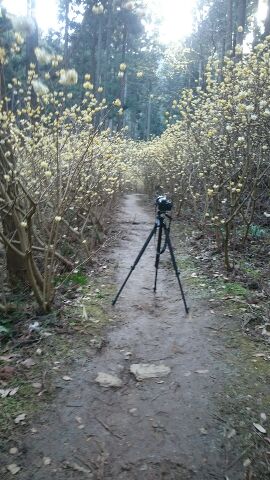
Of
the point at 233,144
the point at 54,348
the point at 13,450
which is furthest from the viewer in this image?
the point at 233,144

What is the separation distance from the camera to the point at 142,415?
3.12 meters

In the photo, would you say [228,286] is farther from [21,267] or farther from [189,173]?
[189,173]

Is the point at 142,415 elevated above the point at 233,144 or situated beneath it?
situated beneath

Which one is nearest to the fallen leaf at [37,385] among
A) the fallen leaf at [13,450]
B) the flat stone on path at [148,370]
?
the fallen leaf at [13,450]

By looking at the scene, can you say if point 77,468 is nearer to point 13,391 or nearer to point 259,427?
point 13,391

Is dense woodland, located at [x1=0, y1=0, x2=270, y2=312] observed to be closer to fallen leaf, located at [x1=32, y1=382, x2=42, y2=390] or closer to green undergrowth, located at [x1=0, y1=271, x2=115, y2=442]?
green undergrowth, located at [x1=0, y1=271, x2=115, y2=442]

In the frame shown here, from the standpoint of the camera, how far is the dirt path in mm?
2633

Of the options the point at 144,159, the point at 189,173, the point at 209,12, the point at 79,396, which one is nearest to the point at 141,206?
the point at 144,159

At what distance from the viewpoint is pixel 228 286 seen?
18.1 ft

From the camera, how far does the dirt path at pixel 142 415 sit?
2.63 metres

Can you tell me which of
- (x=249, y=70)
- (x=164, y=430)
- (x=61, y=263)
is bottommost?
(x=164, y=430)

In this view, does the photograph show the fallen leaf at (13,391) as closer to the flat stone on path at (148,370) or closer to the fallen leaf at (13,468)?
the fallen leaf at (13,468)

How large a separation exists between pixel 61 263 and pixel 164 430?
12.0ft

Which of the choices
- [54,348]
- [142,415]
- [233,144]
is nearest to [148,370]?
[142,415]
